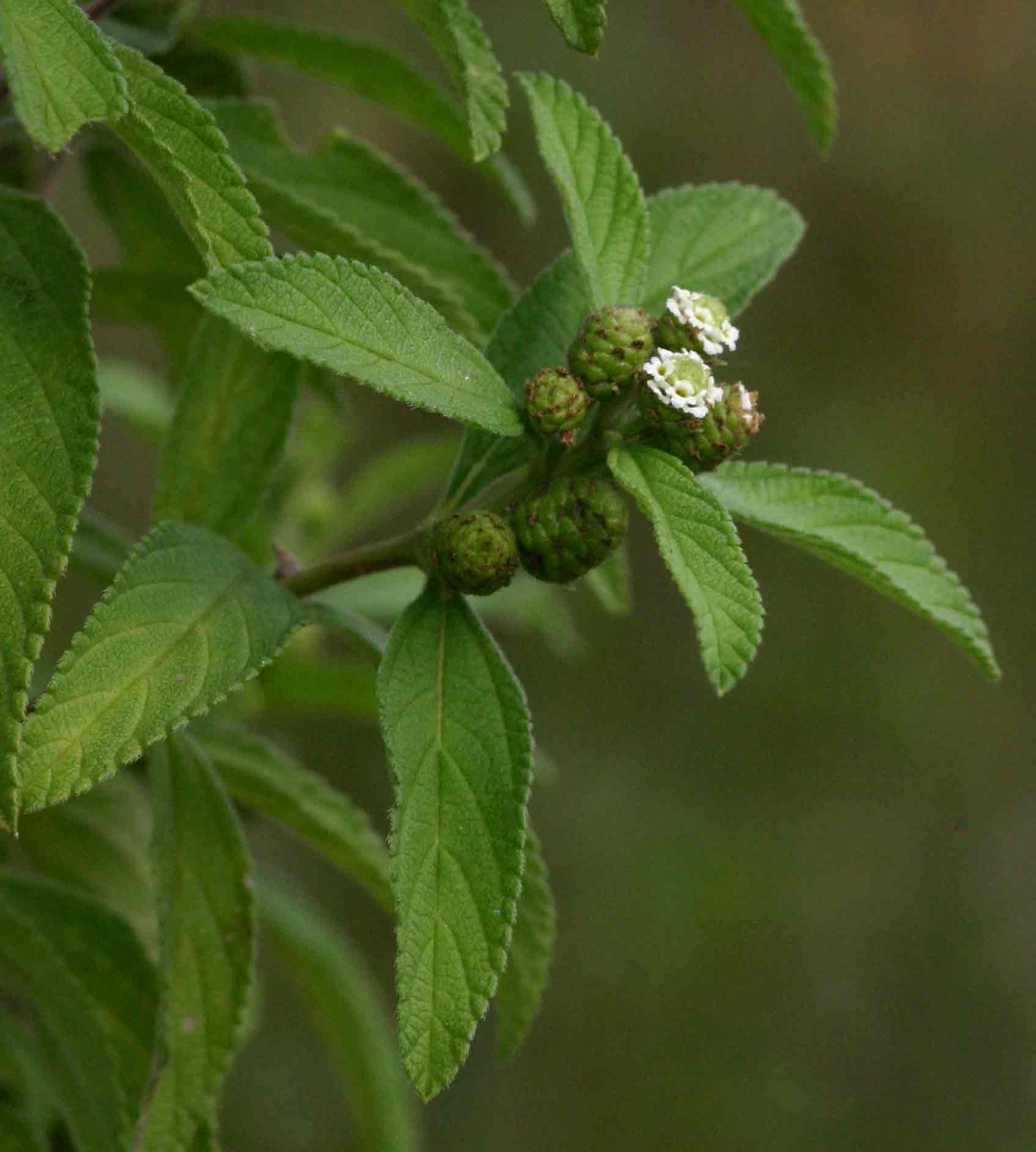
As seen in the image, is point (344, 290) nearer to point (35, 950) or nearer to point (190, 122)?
point (190, 122)

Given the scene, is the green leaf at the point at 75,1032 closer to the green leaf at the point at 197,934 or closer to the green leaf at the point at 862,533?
the green leaf at the point at 197,934

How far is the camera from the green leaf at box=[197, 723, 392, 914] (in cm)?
120

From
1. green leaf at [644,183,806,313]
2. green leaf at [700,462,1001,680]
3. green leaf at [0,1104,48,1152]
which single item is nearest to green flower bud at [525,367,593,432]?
green leaf at [700,462,1001,680]

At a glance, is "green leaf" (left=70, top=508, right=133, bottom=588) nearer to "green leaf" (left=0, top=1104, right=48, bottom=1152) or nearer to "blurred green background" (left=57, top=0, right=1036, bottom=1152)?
"green leaf" (left=0, top=1104, right=48, bottom=1152)

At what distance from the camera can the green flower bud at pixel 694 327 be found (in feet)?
3.04

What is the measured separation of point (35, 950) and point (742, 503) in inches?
24.3

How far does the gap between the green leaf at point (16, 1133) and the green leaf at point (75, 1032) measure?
0.04 metres

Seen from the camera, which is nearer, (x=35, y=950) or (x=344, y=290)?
(x=344, y=290)

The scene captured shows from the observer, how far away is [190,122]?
33.2 inches

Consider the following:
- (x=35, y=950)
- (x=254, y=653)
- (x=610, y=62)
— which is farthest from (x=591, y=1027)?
(x=254, y=653)

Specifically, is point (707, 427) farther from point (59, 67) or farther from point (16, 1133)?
point (16, 1133)

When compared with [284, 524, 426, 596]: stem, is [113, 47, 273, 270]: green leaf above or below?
above

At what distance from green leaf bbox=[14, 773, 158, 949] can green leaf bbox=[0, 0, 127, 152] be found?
0.83 m

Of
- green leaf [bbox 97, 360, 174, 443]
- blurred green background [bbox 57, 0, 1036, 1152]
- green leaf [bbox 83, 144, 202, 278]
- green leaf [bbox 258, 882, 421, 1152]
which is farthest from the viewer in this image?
blurred green background [bbox 57, 0, 1036, 1152]
